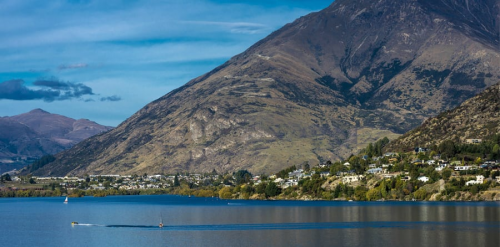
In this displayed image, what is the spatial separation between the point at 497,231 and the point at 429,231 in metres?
10.7

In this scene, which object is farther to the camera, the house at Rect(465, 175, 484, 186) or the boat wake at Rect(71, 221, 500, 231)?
the house at Rect(465, 175, 484, 186)

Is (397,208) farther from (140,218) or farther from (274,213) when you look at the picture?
(140,218)

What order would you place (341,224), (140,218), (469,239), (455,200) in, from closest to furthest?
(469,239) → (341,224) → (140,218) → (455,200)

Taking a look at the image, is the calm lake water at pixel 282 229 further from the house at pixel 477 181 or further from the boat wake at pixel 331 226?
the house at pixel 477 181

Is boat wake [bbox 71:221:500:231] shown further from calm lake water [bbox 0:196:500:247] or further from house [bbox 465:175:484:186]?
house [bbox 465:175:484:186]

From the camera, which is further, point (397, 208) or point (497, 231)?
point (397, 208)

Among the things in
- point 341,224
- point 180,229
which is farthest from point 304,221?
point 180,229

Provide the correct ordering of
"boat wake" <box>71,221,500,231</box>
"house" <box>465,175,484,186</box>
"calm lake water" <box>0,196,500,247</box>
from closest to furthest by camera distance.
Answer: "calm lake water" <box>0,196,500,247</box> → "boat wake" <box>71,221,500,231</box> → "house" <box>465,175,484,186</box>

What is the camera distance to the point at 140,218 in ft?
554

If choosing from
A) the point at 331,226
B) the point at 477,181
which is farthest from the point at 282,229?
the point at 477,181

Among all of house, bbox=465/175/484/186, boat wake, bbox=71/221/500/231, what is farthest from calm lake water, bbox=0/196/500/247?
house, bbox=465/175/484/186

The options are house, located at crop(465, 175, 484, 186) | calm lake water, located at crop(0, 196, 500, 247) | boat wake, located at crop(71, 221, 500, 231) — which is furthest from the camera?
house, located at crop(465, 175, 484, 186)

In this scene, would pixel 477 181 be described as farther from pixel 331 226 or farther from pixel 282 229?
pixel 282 229

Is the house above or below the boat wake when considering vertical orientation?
above
